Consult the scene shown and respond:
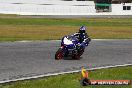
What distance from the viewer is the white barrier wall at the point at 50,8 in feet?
282

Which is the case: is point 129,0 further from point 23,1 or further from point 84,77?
point 84,77

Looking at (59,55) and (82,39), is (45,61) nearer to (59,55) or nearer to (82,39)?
(59,55)

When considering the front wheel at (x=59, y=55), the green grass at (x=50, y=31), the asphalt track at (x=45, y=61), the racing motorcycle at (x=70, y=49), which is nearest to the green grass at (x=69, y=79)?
the asphalt track at (x=45, y=61)

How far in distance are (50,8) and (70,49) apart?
73.7 metres

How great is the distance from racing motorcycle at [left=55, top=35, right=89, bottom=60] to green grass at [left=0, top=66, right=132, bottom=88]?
301 centimetres

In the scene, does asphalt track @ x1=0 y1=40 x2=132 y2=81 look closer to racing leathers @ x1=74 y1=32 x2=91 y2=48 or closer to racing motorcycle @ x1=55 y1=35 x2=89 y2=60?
racing motorcycle @ x1=55 y1=35 x2=89 y2=60

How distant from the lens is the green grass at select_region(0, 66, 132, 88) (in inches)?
407

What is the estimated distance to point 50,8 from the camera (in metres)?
89.6

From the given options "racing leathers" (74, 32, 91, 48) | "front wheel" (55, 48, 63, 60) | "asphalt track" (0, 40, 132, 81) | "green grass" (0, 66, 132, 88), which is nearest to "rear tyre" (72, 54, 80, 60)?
"asphalt track" (0, 40, 132, 81)

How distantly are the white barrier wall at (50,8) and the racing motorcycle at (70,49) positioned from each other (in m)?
65.8

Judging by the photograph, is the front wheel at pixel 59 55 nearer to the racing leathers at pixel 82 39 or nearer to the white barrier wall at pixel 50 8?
the racing leathers at pixel 82 39

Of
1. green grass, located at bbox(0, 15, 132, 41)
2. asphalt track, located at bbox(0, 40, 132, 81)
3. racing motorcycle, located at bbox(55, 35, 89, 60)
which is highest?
racing motorcycle, located at bbox(55, 35, 89, 60)

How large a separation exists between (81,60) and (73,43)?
75cm

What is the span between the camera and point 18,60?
1557 cm
